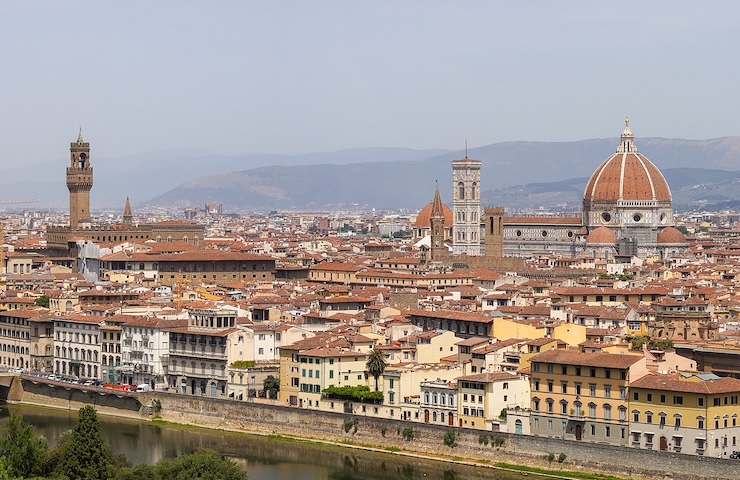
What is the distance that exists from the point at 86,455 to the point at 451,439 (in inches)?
433

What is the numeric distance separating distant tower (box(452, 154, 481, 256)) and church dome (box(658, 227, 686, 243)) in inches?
503

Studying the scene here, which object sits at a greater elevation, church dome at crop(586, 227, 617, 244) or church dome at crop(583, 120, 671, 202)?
church dome at crop(583, 120, 671, 202)

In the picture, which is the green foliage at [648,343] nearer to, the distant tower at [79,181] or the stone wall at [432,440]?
the stone wall at [432,440]

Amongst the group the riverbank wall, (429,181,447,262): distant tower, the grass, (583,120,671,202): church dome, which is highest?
(583,120,671,202): church dome

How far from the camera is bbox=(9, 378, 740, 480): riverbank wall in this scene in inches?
1695

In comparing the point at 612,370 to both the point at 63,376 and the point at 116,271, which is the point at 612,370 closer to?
the point at 63,376

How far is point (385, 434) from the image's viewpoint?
49719 mm

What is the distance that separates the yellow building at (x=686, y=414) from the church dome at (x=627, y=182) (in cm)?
8154

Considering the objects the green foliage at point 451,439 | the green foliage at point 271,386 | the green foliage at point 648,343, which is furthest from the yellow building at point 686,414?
the green foliage at point 271,386

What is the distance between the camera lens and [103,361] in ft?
205

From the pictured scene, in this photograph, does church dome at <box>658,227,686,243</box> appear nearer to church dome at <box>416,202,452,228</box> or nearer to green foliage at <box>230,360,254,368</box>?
church dome at <box>416,202,452,228</box>

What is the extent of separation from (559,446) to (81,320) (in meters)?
24.0

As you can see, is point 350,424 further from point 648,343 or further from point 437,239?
point 437,239

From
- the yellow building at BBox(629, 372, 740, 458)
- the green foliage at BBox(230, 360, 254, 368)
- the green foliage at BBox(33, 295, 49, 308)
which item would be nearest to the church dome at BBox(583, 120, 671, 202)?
the green foliage at BBox(33, 295, 49, 308)
